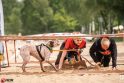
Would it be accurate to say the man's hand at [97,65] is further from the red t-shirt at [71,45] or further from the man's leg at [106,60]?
the red t-shirt at [71,45]

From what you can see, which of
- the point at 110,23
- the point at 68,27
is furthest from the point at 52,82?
the point at 68,27

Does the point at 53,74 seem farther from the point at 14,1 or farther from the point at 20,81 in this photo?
the point at 14,1

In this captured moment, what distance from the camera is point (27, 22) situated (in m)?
122

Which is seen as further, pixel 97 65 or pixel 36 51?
pixel 97 65

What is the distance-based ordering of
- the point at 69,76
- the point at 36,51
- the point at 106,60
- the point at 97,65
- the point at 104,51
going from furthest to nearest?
the point at 106,60
the point at 104,51
the point at 97,65
the point at 36,51
the point at 69,76

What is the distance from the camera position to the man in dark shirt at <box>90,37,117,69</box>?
15.2 metres

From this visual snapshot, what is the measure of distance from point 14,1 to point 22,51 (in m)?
123

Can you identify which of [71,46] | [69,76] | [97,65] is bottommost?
[69,76]

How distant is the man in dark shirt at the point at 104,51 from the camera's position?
15242mm

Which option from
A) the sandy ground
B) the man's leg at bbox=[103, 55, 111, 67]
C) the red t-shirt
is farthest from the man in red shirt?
the man's leg at bbox=[103, 55, 111, 67]

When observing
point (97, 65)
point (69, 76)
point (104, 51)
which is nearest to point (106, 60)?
point (104, 51)

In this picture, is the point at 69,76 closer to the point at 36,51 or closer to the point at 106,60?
the point at 36,51

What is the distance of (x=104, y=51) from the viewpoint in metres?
15.6

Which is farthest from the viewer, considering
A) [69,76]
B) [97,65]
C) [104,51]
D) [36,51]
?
[104,51]
